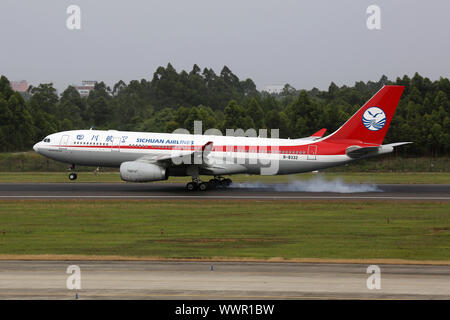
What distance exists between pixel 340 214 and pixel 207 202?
9519 mm

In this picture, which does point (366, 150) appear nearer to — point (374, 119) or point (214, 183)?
point (374, 119)

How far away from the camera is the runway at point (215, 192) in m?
41.8

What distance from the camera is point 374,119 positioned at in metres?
43.9

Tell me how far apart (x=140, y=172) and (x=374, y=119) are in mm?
18366

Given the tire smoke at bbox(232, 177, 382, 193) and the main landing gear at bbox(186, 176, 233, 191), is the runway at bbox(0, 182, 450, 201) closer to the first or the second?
the tire smoke at bbox(232, 177, 382, 193)

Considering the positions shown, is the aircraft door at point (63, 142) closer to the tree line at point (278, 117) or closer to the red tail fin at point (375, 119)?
the red tail fin at point (375, 119)

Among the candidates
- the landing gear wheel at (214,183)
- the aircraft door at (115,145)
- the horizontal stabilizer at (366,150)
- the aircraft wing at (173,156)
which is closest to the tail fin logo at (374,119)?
the horizontal stabilizer at (366,150)

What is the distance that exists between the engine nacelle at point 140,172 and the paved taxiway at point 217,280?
22372 mm

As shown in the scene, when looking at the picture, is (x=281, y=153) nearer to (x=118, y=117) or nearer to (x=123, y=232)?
(x=123, y=232)

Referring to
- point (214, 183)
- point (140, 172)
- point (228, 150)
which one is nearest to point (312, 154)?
point (228, 150)

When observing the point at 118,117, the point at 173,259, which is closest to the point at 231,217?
the point at 173,259

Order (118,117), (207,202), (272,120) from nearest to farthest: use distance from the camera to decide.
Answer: (207,202) → (272,120) → (118,117)
